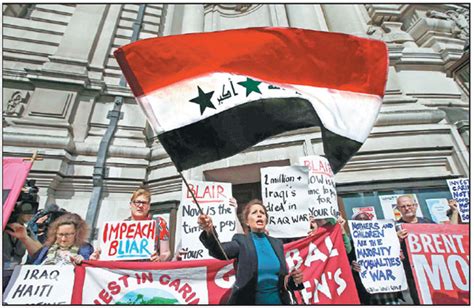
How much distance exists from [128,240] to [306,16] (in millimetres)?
7143

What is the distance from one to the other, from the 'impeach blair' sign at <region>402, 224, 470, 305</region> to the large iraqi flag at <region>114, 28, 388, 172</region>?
5.25ft

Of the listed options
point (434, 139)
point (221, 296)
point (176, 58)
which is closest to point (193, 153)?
point (176, 58)

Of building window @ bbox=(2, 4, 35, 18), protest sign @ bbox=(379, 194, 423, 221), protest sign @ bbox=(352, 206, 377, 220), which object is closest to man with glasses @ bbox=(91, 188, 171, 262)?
protest sign @ bbox=(352, 206, 377, 220)

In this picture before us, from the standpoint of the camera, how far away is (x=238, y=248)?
6.59 feet

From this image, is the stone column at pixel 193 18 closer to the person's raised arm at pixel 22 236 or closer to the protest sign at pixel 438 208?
the person's raised arm at pixel 22 236

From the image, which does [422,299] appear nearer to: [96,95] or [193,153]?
[193,153]

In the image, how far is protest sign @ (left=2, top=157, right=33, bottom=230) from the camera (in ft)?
9.61

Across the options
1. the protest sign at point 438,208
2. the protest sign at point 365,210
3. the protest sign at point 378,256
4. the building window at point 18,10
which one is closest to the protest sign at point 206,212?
the protest sign at point 378,256

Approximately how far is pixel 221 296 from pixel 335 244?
1.28 meters

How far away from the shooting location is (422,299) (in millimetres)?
2775

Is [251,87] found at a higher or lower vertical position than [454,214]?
higher

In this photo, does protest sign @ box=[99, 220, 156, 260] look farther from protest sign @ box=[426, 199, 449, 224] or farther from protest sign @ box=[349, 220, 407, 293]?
protest sign @ box=[426, 199, 449, 224]

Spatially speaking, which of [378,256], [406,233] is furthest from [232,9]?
[378,256]

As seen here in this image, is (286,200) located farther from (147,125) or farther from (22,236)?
(147,125)
